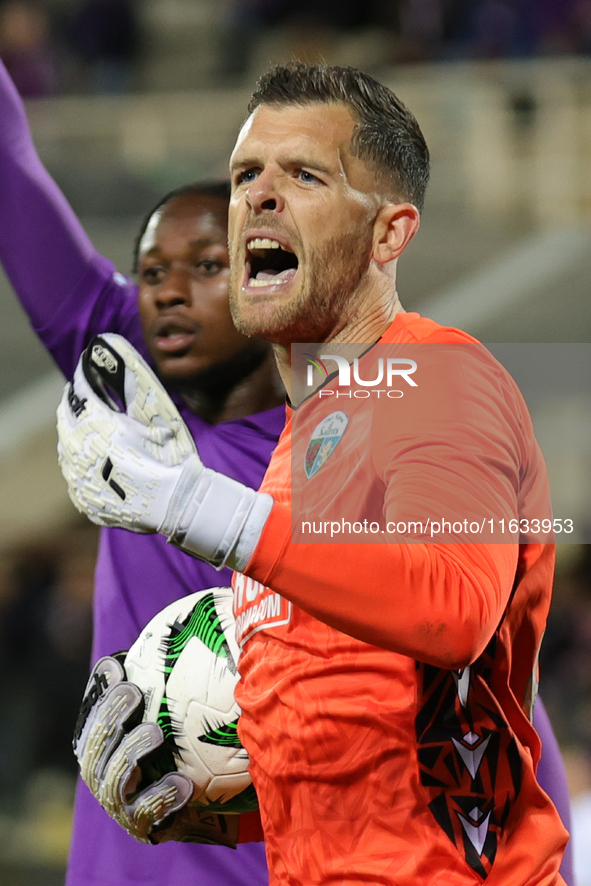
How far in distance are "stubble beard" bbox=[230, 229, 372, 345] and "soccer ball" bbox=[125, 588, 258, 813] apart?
592 millimetres

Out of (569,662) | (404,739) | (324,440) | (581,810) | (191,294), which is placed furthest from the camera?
(569,662)

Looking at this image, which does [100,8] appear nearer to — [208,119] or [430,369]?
[208,119]

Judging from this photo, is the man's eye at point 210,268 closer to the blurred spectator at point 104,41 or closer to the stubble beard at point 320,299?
the stubble beard at point 320,299

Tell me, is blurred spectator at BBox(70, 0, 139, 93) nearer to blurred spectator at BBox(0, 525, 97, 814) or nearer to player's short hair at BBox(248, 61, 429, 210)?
blurred spectator at BBox(0, 525, 97, 814)

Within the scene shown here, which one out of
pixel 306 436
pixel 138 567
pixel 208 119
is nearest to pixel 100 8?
pixel 208 119

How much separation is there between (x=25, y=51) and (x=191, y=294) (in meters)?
7.99

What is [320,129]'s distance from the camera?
2.14 m

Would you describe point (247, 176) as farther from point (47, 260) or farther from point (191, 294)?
point (47, 260)

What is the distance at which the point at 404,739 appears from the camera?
193cm

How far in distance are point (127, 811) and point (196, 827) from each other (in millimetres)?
168

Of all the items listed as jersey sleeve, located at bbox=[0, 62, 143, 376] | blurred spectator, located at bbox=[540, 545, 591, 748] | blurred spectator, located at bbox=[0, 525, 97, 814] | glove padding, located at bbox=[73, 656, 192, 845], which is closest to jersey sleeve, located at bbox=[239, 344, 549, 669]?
glove padding, located at bbox=[73, 656, 192, 845]

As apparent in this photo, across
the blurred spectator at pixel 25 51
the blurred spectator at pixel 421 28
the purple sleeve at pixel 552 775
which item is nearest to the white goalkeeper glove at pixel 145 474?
the purple sleeve at pixel 552 775

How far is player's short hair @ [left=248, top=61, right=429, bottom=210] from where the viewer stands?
2.17m

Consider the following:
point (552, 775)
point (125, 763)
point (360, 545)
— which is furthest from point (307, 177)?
point (552, 775)
